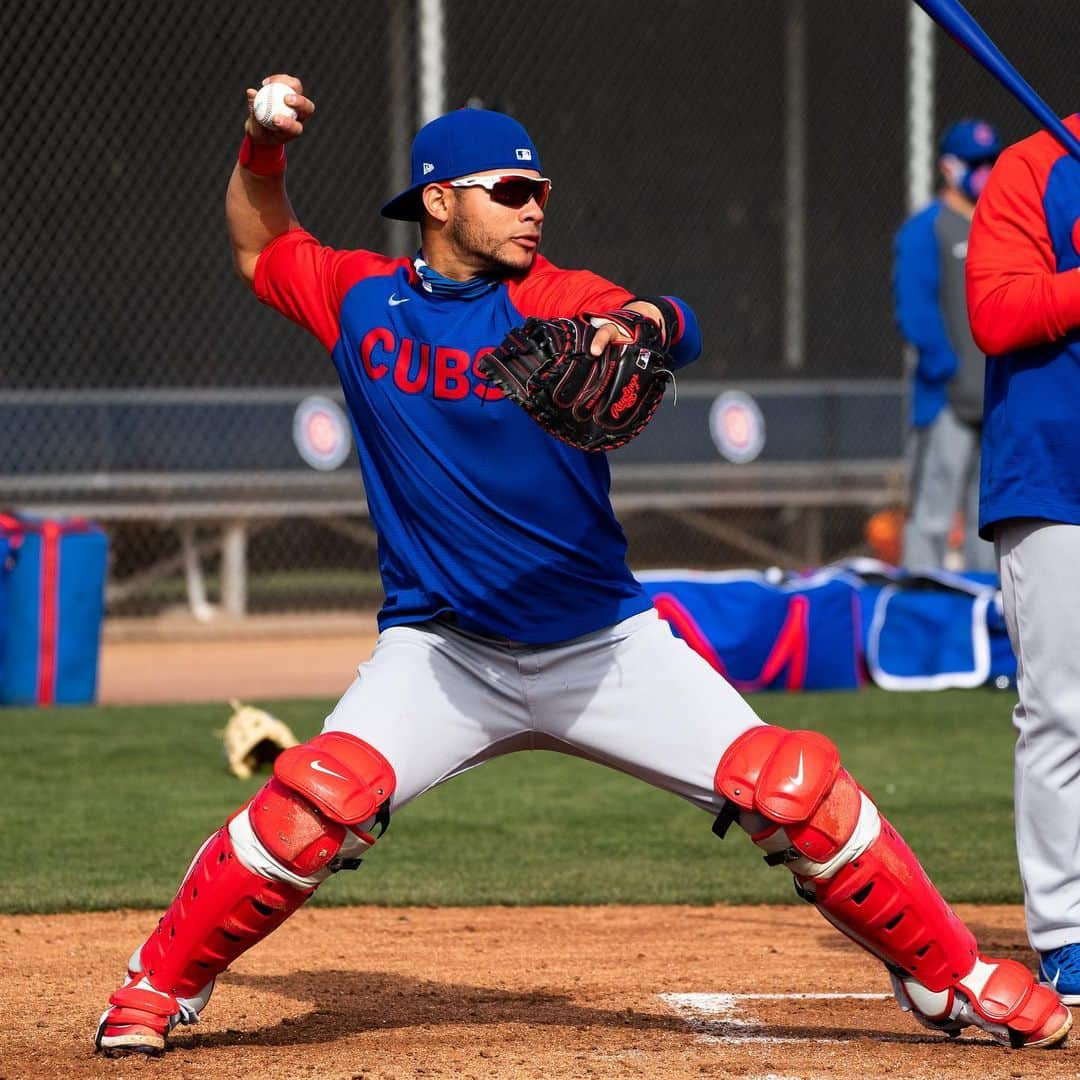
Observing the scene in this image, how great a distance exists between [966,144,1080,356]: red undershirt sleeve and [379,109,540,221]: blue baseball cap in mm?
892

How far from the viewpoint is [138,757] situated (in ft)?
23.4

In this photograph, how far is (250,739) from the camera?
22.1 ft

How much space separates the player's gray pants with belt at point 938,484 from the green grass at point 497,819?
150cm

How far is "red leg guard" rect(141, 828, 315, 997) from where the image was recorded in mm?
3303

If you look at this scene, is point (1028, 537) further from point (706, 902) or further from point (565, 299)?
point (706, 902)

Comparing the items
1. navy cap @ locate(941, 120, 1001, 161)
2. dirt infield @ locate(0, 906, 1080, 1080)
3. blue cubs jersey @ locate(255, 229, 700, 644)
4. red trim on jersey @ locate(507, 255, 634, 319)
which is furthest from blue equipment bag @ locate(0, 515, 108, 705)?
red trim on jersey @ locate(507, 255, 634, 319)

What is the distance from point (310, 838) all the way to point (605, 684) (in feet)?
1.85

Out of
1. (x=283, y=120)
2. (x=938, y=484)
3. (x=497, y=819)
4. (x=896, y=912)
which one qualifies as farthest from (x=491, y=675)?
(x=938, y=484)

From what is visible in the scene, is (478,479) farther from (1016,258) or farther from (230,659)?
(230,659)

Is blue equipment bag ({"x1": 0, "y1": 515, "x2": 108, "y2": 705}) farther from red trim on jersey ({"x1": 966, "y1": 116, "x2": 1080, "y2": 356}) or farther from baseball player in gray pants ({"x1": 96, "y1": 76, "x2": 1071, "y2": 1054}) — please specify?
red trim on jersey ({"x1": 966, "y1": 116, "x2": 1080, "y2": 356})

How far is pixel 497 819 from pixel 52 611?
2.57 m

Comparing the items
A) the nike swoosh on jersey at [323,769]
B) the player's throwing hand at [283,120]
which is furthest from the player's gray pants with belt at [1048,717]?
the player's throwing hand at [283,120]

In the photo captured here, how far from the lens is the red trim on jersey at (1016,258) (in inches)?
147

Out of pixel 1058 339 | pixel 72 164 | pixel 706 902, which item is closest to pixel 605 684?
Answer: pixel 1058 339
